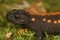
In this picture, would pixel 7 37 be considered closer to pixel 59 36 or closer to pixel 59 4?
pixel 59 36

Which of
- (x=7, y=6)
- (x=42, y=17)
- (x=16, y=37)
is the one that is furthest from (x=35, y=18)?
(x=7, y=6)

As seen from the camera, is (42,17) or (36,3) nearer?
(42,17)

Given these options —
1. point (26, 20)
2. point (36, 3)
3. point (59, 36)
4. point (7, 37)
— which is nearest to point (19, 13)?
point (26, 20)

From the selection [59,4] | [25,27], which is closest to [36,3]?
[59,4]

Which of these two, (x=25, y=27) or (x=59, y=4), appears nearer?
(x=25, y=27)

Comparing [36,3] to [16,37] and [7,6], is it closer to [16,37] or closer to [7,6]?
[7,6]

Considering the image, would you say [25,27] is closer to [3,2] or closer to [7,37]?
[7,37]

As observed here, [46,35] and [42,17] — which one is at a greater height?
[42,17]

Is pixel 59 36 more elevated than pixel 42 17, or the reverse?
pixel 42 17
